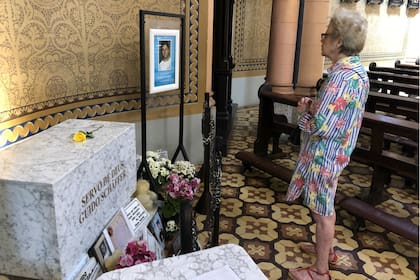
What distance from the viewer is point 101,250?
69.2 inches

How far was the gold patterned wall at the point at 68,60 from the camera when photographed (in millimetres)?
2369

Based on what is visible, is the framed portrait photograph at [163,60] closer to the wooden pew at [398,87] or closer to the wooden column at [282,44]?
the wooden column at [282,44]

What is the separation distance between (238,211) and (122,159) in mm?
1573

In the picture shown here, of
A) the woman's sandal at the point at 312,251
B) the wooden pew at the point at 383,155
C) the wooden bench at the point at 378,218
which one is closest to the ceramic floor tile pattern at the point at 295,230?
the woman's sandal at the point at 312,251

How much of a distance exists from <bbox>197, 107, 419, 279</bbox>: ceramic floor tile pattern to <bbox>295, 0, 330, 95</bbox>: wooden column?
1116mm

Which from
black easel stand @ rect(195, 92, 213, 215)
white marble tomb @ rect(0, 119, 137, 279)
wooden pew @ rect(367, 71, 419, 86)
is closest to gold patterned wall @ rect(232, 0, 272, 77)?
wooden pew @ rect(367, 71, 419, 86)

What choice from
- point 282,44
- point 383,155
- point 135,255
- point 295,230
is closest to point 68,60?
A: point 135,255

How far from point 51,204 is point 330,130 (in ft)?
4.63

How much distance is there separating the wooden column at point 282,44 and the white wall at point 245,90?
2.72 metres

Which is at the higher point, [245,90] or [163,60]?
[163,60]

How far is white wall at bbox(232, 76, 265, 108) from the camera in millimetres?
7242

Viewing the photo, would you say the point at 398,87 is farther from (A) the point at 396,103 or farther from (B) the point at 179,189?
(B) the point at 179,189

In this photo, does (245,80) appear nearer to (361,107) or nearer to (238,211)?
(238,211)

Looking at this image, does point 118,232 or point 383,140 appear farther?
point 383,140
